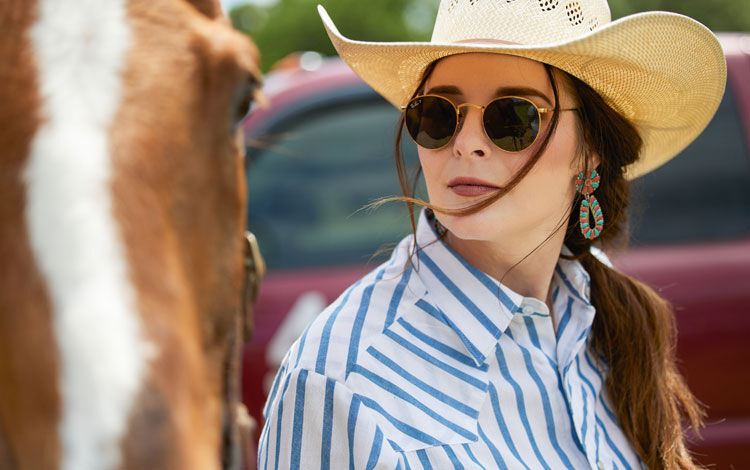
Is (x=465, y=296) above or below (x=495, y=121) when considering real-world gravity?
below

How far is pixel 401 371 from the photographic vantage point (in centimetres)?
155

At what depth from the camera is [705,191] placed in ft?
10.8

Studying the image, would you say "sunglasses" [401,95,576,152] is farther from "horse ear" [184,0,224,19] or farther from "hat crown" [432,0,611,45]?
"horse ear" [184,0,224,19]

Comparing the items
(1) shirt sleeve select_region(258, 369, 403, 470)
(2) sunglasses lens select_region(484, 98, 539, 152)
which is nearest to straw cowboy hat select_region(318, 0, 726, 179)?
(2) sunglasses lens select_region(484, 98, 539, 152)

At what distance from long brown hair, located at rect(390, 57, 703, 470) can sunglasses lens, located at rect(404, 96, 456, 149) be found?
0.14 metres

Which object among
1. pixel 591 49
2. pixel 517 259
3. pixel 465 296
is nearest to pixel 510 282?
pixel 517 259

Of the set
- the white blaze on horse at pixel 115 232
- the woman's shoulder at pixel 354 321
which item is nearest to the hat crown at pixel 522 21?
the woman's shoulder at pixel 354 321

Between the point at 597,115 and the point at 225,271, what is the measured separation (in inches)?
45.7

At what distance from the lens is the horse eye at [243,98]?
3.83 feet

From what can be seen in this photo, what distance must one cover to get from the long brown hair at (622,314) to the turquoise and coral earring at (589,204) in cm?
4

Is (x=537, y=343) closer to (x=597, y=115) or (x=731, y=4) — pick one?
(x=597, y=115)

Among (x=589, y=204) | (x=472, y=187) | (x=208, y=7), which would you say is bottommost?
(x=589, y=204)

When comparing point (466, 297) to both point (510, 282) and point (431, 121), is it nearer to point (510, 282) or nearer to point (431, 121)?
point (510, 282)

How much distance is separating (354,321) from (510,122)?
1.77ft
